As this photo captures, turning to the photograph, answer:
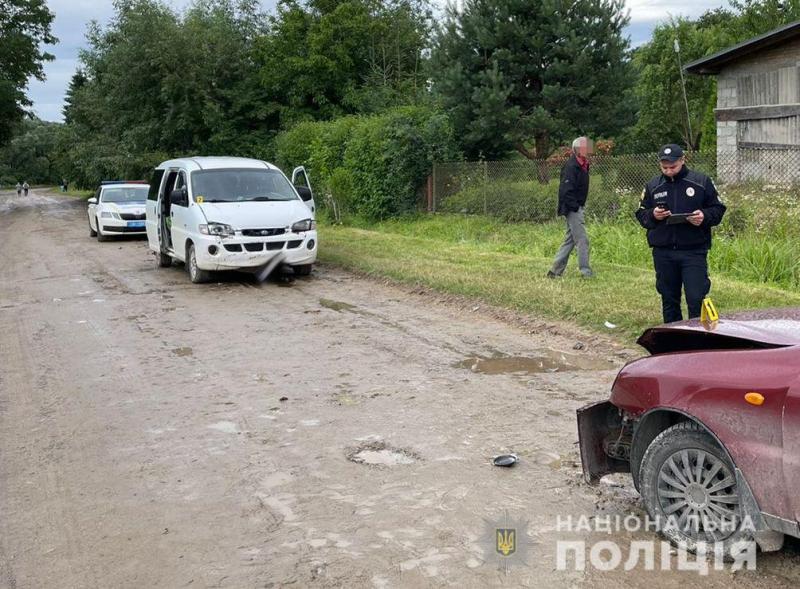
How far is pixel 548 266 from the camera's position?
505 inches

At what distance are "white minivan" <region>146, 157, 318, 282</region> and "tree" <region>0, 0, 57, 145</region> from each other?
1429 inches

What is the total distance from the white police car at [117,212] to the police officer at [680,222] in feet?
58.0

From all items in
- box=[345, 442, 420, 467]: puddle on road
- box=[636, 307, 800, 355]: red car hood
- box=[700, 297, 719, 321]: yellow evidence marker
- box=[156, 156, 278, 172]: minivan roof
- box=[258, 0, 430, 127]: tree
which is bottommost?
box=[345, 442, 420, 467]: puddle on road

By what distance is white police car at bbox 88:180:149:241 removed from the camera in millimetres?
22281

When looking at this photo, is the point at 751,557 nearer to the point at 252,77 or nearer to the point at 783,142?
the point at 783,142

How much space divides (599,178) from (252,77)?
2126 centimetres

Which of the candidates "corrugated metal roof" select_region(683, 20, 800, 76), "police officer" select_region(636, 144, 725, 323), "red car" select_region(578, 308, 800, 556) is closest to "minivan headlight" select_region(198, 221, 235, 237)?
"police officer" select_region(636, 144, 725, 323)

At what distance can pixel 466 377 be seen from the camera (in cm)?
724

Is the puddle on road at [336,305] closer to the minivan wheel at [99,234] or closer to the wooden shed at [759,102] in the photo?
the wooden shed at [759,102]

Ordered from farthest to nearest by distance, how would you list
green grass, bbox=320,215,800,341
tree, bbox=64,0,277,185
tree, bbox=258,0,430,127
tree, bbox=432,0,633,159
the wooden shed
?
1. tree, bbox=64,0,277,185
2. tree, bbox=258,0,430,127
3. tree, bbox=432,0,633,159
4. the wooden shed
5. green grass, bbox=320,215,800,341

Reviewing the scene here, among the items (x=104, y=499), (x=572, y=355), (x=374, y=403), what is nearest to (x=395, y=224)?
A: (x=572, y=355)

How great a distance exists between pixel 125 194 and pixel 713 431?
21991mm

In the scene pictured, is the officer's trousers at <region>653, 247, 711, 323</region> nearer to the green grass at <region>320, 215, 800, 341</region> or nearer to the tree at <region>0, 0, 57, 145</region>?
the green grass at <region>320, 215, 800, 341</region>

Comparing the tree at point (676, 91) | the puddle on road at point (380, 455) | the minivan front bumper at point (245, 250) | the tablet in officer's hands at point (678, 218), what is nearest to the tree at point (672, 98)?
the tree at point (676, 91)
